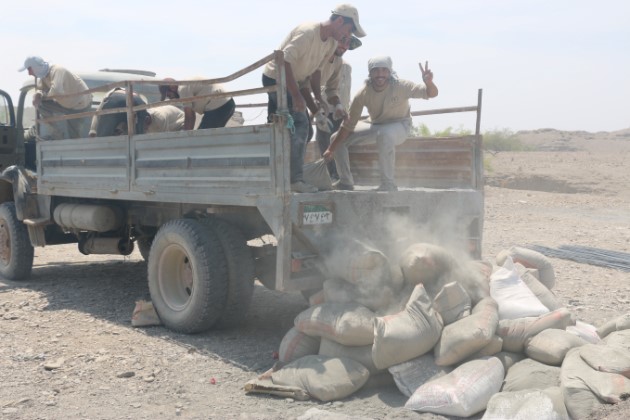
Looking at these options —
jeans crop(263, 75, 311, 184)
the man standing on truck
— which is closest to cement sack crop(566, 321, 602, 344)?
jeans crop(263, 75, 311, 184)

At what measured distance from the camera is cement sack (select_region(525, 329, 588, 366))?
393 centimetres

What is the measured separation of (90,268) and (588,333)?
19.5 ft

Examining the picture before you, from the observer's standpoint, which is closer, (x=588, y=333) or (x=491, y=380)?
(x=491, y=380)

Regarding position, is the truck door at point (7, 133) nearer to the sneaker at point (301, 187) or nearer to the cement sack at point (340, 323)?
the sneaker at point (301, 187)

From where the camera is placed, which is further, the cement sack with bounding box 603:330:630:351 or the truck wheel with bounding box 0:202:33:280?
the truck wheel with bounding box 0:202:33:280

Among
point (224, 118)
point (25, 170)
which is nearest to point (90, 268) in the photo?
point (25, 170)

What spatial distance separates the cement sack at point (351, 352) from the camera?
4109 millimetres

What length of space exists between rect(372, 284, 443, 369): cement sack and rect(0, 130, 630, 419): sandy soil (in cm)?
25

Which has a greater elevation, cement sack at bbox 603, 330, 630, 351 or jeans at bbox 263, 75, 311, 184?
jeans at bbox 263, 75, 311, 184

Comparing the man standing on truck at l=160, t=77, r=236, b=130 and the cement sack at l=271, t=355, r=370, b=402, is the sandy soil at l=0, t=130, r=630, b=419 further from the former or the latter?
the man standing on truck at l=160, t=77, r=236, b=130

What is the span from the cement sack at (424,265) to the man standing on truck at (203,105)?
7.64ft

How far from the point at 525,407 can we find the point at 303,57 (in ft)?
9.22

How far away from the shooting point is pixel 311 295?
481 cm

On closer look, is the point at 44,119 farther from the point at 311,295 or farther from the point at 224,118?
the point at 311,295
